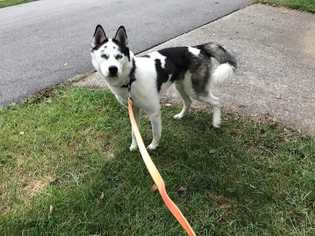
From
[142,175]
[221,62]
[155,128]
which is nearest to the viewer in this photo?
[142,175]

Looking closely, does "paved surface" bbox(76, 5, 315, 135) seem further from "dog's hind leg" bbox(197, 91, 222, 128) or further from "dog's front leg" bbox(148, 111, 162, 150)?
"dog's front leg" bbox(148, 111, 162, 150)

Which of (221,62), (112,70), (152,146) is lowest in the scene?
(152,146)

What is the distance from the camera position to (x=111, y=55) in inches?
128

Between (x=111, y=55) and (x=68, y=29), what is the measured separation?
17.0ft

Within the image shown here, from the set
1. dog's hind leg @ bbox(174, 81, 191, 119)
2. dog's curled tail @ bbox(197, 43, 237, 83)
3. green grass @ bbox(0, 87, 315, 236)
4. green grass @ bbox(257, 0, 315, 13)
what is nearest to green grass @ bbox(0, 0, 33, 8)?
green grass @ bbox(257, 0, 315, 13)

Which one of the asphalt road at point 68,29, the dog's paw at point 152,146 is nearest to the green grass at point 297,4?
the asphalt road at point 68,29

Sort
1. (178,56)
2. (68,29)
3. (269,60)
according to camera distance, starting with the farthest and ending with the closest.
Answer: (68,29) < (269,60) < (178,56)

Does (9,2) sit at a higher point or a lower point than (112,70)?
lower

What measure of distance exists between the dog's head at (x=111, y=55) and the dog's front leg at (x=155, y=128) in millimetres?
592

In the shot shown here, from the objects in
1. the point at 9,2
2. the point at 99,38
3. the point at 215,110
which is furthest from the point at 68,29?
the point at 99,38

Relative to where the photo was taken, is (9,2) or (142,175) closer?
(142,175)

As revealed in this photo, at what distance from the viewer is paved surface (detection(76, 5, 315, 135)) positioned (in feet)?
15.9

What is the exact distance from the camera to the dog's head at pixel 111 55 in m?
3.22

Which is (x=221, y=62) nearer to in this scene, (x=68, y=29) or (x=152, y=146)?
(x=152, y=146)
